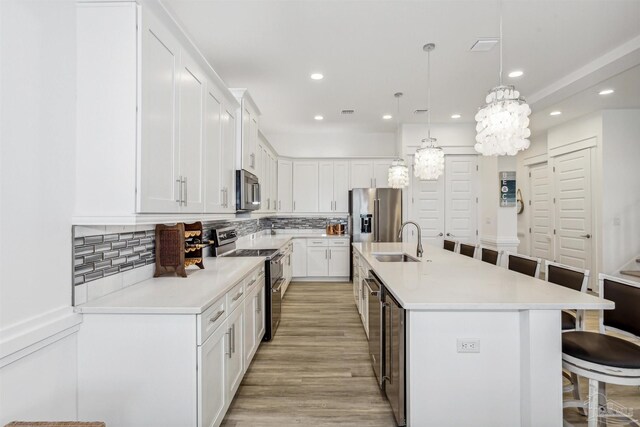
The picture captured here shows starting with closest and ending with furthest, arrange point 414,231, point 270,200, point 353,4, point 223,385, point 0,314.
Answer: point 0,314, point 223,385, point 353,4, point 270,200, point 414,231

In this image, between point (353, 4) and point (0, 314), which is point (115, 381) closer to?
point (0, 314)

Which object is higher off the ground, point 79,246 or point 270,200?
point 270,200

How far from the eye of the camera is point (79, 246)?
1.60 meters

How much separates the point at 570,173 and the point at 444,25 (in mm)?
4396

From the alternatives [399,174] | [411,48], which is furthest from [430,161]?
[411,48]

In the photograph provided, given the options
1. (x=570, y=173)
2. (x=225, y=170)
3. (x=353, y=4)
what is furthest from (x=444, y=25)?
(x=570, y=173)

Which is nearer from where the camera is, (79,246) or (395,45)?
(79,246)

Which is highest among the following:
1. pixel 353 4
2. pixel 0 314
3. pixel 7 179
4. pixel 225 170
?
pixel 353 4

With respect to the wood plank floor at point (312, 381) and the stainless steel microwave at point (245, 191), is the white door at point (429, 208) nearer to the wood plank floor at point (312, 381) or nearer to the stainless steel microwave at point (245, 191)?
the wood plank floor at point (312, 381)

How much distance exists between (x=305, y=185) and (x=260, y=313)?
354 centimetres

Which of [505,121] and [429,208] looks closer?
[505,121]

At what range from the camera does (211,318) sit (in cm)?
168

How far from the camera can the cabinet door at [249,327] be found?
2430 mm

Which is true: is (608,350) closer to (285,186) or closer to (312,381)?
(312,381)
